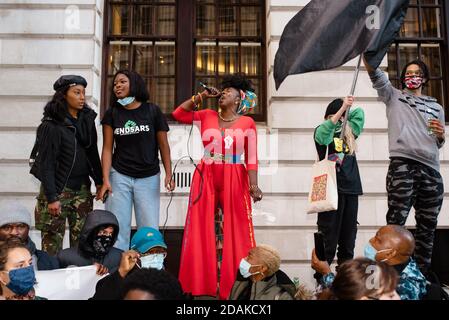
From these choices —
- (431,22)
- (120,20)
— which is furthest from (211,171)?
(431,22)

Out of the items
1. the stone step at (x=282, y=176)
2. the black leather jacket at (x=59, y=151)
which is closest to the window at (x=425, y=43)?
the stone step at (x=282, y=176)

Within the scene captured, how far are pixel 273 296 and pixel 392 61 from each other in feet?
20.3

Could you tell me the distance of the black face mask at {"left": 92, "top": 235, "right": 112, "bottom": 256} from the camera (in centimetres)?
456

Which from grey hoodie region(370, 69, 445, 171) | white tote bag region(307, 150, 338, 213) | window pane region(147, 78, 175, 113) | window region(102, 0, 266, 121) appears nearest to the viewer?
white tote bag region(307, 150, 338, 213)

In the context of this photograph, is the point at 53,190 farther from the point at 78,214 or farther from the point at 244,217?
the point at 244,217

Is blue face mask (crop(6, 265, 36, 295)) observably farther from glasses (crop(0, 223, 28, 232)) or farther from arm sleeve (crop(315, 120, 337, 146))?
arm sleeve (crop(315, 120, 337, 146))

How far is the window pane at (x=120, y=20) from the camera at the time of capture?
881cm

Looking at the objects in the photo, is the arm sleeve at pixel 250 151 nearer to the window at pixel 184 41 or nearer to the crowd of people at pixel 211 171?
the crowd of people at pixel 211 171

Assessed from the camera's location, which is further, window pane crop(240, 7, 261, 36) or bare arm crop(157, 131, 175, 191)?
window pane crop(240, 7, 261, 36)

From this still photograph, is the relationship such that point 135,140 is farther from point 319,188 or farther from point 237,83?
point 319,188

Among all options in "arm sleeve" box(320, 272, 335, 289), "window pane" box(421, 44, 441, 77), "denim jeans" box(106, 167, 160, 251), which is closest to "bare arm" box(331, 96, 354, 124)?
"arm sleeve" box(320, 272, 335, 289)

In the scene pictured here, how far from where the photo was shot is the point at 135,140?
5.41m

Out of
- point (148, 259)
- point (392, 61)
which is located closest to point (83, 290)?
point (148, 259)

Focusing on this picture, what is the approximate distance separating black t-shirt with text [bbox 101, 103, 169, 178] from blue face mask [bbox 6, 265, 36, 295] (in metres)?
1.95
